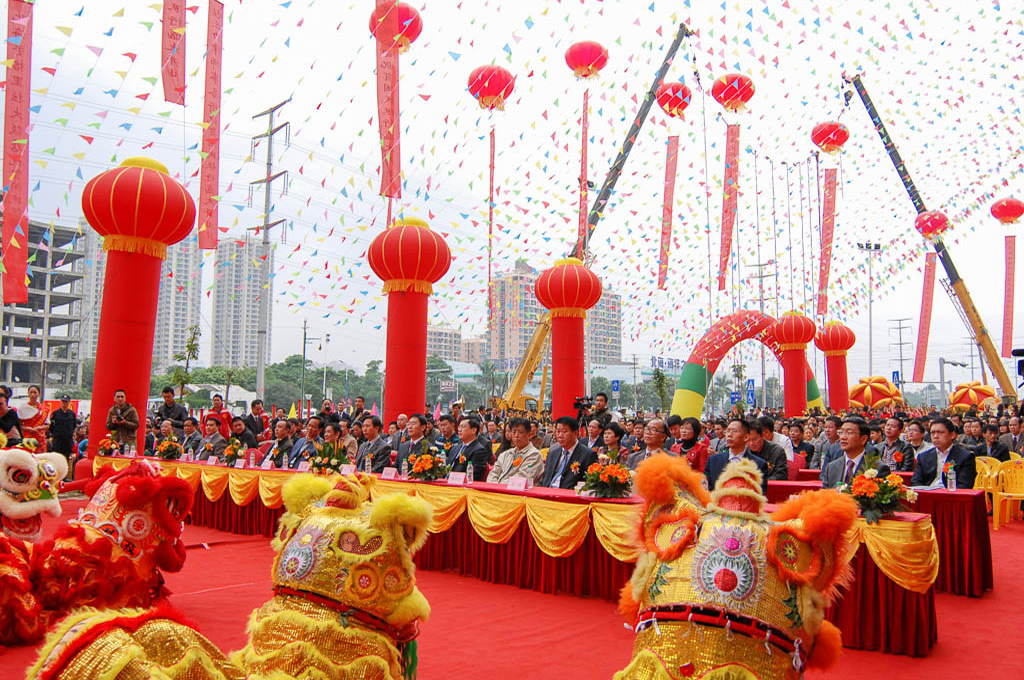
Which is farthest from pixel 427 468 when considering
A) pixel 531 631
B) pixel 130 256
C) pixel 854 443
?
pixel 130 256

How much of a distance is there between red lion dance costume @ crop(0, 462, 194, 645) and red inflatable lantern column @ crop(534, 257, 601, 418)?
9823 mm

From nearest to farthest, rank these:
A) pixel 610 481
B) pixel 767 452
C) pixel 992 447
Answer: pixel 610 481 < pixel 767 452 < pixel 992 447

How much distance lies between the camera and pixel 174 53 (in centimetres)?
807

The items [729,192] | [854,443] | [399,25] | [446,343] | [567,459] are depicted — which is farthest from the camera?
[446,343]

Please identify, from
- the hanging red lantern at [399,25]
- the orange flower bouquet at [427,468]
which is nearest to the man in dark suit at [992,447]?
the orange flower bouquet at [427,468]

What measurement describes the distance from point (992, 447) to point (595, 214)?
10.2 metres

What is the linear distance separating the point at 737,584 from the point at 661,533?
329 millimetres

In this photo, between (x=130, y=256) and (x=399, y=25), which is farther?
(x=130, y=256)

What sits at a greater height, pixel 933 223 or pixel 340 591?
pixel 933 223

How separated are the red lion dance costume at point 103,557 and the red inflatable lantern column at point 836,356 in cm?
2017

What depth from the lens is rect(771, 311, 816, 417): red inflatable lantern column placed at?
18.6 metres

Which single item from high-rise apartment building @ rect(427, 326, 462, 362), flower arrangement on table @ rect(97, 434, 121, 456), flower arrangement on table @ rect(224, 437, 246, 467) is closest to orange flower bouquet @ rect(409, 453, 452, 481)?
flower arrangement on table @ rect(224, 437, 246, 467)

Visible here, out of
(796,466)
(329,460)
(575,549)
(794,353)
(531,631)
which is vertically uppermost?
(794,353)

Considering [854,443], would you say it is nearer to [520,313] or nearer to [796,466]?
[796,466]
